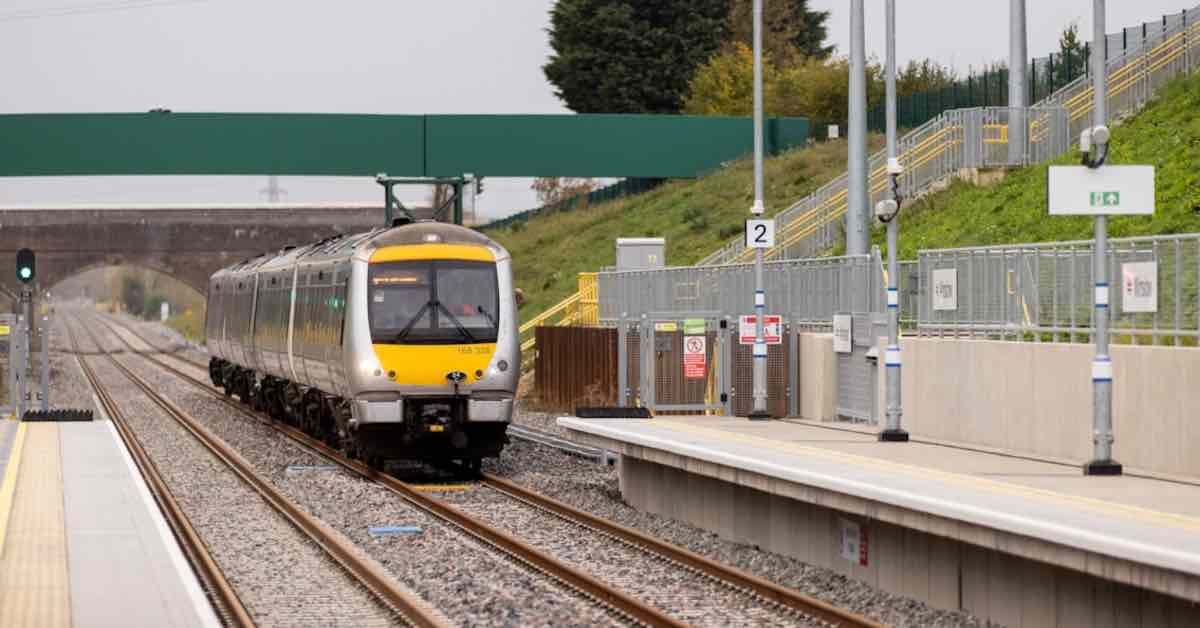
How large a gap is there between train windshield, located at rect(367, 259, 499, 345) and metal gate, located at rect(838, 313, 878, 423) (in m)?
4.66

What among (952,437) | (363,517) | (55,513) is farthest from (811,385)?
(55,513)

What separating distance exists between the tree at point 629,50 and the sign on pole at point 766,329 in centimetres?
5998

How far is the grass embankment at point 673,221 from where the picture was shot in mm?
60625

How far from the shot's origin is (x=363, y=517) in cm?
2148

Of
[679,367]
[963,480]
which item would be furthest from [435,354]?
[963,480]

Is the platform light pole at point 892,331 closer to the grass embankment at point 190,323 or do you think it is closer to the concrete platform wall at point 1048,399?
the concrete platform wall at point 1048,399

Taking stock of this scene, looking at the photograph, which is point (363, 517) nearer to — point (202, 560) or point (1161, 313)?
point (202, 560)

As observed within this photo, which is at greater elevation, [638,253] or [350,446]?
[638,253]

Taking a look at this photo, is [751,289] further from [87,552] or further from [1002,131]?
[1002,131]

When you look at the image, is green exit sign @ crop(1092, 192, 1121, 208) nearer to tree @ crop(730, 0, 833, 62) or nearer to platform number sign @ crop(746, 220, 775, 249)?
platform number sign @ crop(746, 220, 775, 249)

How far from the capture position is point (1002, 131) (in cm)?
4694

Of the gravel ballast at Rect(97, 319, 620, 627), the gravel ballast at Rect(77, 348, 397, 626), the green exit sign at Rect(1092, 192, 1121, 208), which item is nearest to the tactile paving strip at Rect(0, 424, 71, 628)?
the gravel ballast at Rect(77, 348, 397, 626)

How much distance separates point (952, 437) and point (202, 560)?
8.71 metres

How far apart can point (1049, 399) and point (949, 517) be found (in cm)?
645
